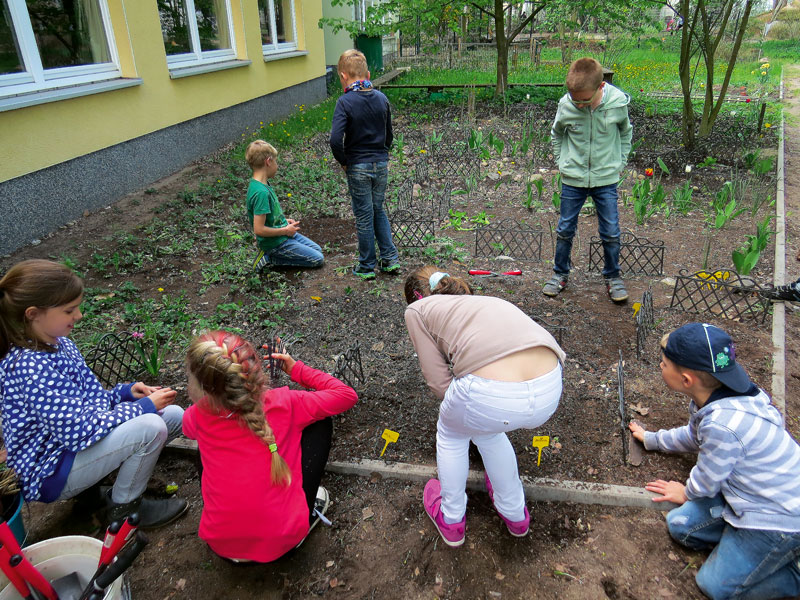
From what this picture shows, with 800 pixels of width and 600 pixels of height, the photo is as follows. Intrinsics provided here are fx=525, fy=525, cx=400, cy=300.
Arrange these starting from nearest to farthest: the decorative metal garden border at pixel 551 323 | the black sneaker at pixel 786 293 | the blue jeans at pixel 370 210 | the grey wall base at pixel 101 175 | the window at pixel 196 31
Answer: the decorative metal garden border at pixel 551 323, the black sneaker at pixel 786 293, the blue jeans at pixel 370 210, the grey wall base at pixel 101 175, the window at pixel 196 31

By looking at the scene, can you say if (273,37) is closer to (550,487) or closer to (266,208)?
(266,208)

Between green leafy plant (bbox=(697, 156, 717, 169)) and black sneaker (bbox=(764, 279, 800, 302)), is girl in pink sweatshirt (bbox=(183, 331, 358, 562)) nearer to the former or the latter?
black sneaker (bbox=(764, 279, 800, 302))

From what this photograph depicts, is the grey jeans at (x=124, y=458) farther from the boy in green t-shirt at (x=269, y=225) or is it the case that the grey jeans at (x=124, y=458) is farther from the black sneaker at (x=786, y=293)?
the black sneaker at (x=786, y=293)

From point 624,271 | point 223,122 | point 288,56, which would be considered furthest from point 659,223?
point 288,56

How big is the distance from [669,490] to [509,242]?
283 centimetres

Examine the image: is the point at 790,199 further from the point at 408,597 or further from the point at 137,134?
the point at 137,134

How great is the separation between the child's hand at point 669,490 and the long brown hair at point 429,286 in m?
1.09

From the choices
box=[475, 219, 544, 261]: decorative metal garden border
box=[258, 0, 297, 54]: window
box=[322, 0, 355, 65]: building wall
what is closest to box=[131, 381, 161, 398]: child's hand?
box=[475, 219, 544, 261]: decorative metal garden border

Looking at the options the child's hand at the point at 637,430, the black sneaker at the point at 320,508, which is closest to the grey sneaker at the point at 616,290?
the child's hand at the point at 637,430

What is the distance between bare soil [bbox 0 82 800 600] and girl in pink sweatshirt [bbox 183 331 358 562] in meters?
0.28

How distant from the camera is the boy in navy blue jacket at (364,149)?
12.0 feet

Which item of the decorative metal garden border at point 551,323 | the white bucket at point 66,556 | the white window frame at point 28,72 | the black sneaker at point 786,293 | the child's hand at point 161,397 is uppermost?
the white window frame at point 28,72

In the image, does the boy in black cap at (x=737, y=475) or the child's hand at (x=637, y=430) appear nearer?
the boy in black cap at (x=737, y=475)

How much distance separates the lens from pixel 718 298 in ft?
11.5
